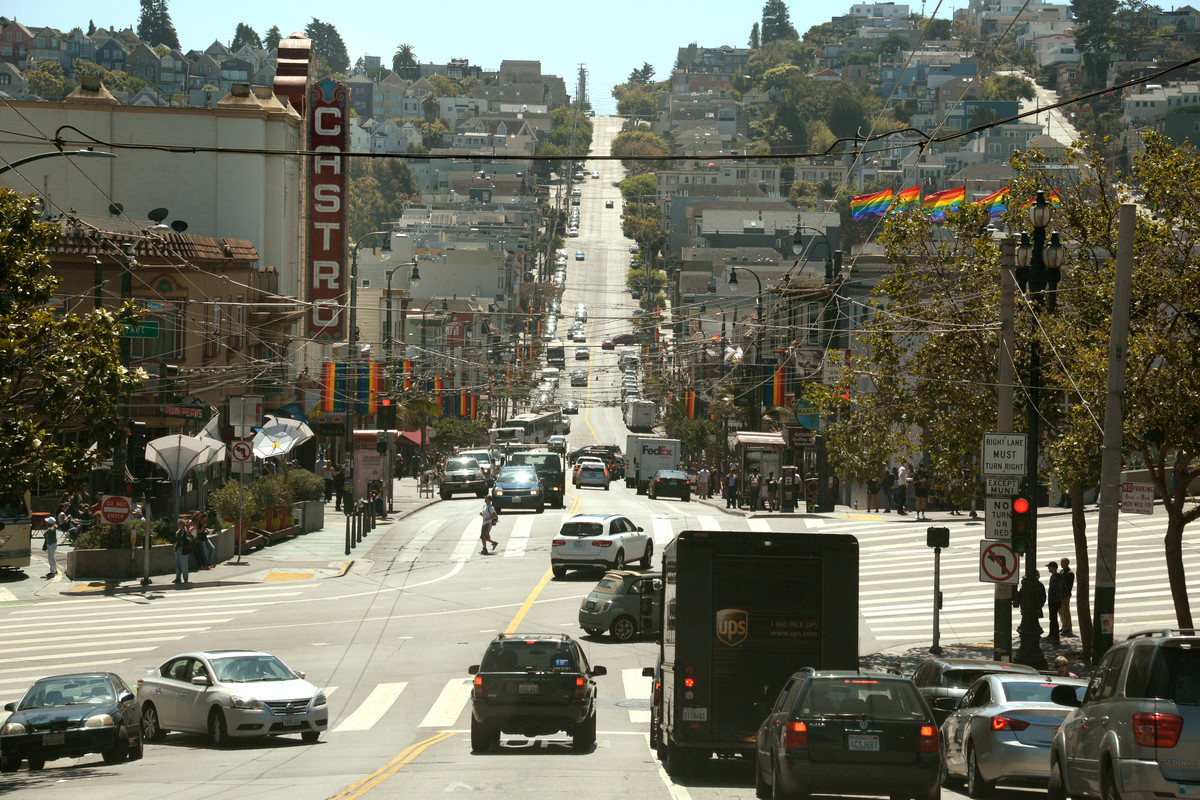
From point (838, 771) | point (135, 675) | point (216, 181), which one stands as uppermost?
point (216, 181)

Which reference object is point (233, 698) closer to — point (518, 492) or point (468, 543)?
point (468, 543)

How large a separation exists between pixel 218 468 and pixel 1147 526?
3018 centimetres

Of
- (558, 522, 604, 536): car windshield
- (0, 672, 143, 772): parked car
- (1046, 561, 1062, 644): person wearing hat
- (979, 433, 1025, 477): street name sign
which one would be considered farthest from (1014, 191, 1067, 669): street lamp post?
(558, 522, 604, 536): car windshield

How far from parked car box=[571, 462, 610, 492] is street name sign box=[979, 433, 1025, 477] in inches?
1711

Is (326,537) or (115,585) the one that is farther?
(326,537)

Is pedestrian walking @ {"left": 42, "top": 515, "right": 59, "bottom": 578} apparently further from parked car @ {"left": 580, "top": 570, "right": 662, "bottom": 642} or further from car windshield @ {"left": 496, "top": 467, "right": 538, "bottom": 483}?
car windshield @ {"left": 496, "top": 467, "right": 538, "bottom": 483}

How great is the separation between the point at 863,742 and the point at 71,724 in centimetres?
1072

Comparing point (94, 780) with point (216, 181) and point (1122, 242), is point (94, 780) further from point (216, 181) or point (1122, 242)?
point (216, 181)

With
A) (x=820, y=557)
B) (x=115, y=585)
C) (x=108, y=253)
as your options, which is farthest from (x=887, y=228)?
(x=108, y=253)

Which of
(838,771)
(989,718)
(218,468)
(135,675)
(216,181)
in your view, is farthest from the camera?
(216,181)

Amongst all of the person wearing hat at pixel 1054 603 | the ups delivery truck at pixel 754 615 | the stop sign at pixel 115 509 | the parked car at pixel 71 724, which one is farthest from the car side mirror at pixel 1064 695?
the stop sign at pixel 115 509

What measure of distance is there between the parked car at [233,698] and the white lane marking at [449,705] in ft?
5.98

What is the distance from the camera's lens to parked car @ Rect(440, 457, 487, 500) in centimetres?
5894

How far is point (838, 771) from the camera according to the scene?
13.0 meters
